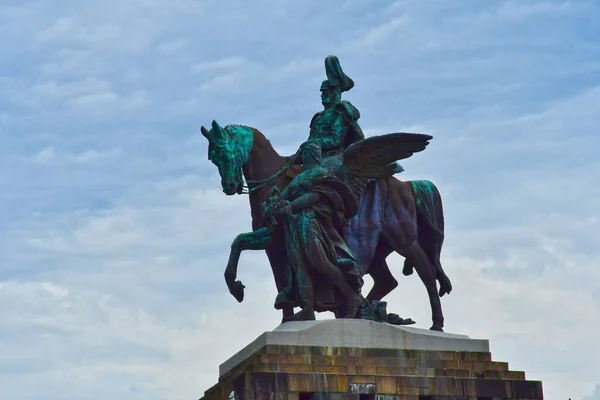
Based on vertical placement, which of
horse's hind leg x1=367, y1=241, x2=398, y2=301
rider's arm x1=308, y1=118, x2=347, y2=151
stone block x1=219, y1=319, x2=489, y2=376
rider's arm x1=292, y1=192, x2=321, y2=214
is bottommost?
stone block x1=219, y1=319, x2=489, y2=376

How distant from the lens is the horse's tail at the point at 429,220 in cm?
3947

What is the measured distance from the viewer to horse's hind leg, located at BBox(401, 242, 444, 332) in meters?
39.0

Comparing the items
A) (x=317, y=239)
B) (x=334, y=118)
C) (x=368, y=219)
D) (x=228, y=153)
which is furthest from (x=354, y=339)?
(x=334, y=118)

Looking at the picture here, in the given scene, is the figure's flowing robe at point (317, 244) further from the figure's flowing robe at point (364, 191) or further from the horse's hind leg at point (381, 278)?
the horse's hind leg at point (381, 278)

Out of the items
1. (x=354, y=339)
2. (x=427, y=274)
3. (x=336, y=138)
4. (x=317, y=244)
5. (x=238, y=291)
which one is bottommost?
(x=354, y=339)

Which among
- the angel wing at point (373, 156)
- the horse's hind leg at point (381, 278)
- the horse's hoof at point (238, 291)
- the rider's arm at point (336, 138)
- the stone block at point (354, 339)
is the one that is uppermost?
the rider's arm at point (336, 138)

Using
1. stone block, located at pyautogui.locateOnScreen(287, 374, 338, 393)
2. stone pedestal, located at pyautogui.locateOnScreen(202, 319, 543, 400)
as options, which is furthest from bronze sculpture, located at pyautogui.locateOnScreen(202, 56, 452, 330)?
stone block, located at pyautogui.locateOnScreen(287, 374, 338, 393)

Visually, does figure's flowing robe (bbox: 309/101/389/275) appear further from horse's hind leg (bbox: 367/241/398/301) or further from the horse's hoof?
the horse's hoof

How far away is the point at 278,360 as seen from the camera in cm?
3556

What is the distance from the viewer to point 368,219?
38.7 metres

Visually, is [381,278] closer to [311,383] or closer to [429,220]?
[429,220]

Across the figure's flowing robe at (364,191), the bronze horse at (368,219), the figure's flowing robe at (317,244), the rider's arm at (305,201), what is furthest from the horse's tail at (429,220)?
the rider's arm at (305,201)

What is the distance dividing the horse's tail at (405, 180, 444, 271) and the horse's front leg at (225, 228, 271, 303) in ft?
Answer: 11.1

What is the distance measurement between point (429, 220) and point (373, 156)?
1978 millimetres
